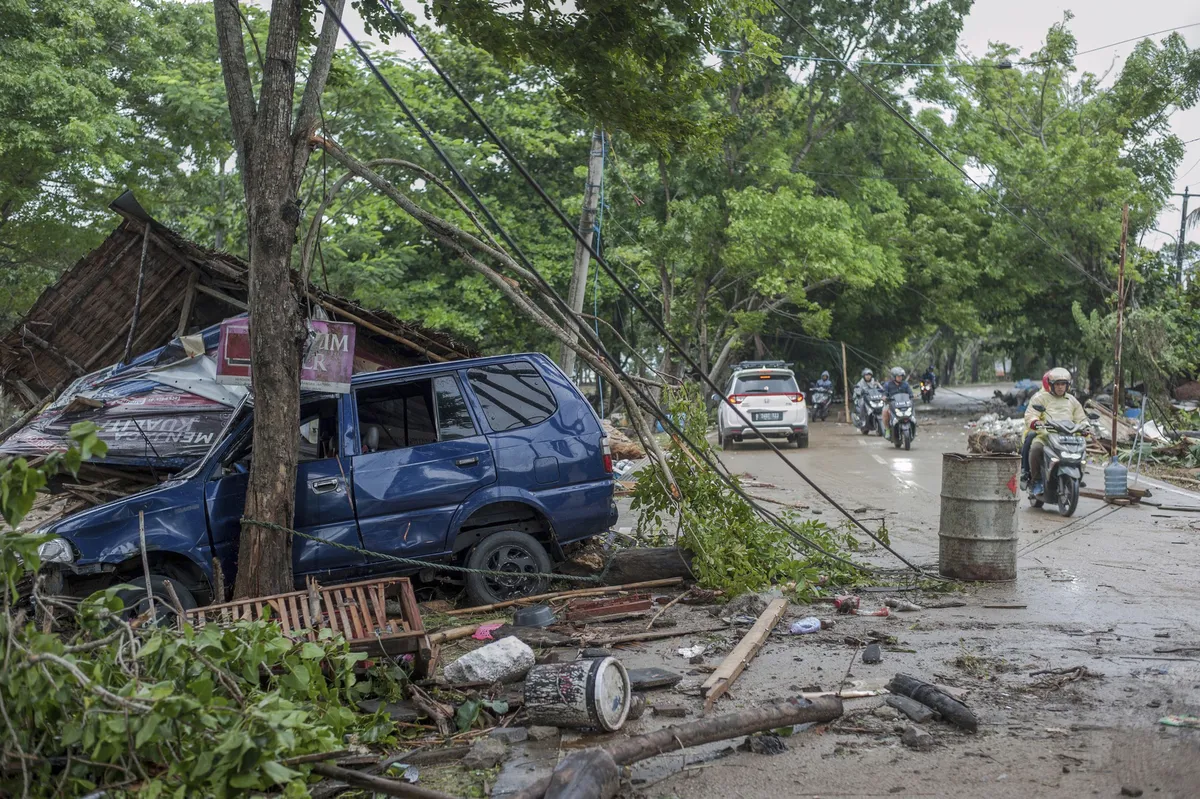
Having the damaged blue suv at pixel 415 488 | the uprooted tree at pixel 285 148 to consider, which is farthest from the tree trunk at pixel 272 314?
the damaged blue suv at pixel 415 488

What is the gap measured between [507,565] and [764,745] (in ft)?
11.9

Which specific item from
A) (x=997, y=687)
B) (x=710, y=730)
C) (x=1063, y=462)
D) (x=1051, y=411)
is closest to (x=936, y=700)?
(x=997, y=687)

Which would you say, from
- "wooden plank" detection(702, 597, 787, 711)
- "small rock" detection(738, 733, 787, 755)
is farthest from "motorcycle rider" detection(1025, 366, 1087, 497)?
"small rock" detection(738, 733, 787, 755)

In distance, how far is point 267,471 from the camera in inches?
298

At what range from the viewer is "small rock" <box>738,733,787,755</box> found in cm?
512

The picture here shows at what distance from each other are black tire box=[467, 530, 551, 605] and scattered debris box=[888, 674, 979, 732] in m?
3.14

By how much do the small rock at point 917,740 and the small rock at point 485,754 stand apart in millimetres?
1884

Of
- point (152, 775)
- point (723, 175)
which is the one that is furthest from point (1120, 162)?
point (152, 775)

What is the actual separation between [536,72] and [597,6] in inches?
876

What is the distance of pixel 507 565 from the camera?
8461 millimetres

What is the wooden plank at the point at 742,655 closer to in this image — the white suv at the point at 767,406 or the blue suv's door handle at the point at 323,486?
the blue suv's door handle at the point at 323,486

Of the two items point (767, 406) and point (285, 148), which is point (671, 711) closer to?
point (285, 148)

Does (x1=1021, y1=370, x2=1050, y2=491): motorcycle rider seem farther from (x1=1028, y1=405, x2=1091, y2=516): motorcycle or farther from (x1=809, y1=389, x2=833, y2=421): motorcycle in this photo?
(x1=809, y1=389, x2=833, y2=421): motorcycle

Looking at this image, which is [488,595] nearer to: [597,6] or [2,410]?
[597,6]
